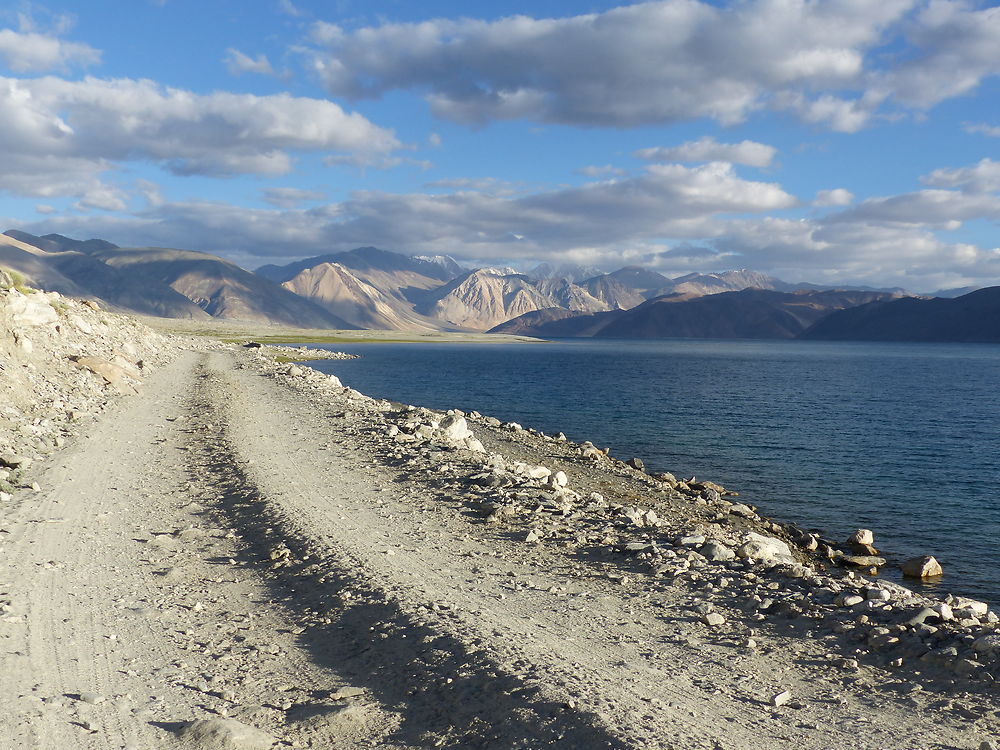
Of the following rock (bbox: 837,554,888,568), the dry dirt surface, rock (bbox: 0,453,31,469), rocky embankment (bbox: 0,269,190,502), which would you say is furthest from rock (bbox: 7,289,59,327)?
rock (bbox: 837,554,888,568)

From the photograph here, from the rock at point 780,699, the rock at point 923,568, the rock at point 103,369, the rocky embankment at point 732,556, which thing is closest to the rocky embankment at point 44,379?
the rock at point 103,369

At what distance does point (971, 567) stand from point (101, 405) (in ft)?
129

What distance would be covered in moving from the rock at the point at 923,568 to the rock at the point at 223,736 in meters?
21.1

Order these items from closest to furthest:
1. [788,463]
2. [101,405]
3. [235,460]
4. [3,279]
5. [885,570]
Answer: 1. [885,570]
2. [235,460]
3. [101,405]
4. [788,463]
5. [3,279]

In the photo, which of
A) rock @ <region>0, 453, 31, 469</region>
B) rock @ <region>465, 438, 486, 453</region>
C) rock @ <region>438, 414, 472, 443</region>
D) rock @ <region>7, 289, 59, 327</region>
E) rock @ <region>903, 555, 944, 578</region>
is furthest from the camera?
rock @ <region>7, 289, 59, 327</region>

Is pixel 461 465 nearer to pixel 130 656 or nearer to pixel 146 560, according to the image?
pixel 146 560

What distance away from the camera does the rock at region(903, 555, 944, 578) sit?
21.8m

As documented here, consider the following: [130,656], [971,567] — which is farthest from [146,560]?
[971,567]

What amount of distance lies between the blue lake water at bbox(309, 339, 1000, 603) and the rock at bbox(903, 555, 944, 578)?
18.7 inches

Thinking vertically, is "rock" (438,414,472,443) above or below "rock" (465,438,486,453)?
above

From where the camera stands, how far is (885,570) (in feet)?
73.3

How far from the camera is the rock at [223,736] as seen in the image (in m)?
7.99

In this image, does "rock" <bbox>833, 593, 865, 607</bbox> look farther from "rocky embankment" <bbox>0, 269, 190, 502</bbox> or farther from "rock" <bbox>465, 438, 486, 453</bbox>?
"rock" <bbox>465, 438, 486, 453</bbox>

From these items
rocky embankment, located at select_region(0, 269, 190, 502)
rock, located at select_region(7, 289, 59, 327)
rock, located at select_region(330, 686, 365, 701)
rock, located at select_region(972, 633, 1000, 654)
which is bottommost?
rock, located at select_region(330, 686, 365, 701)
